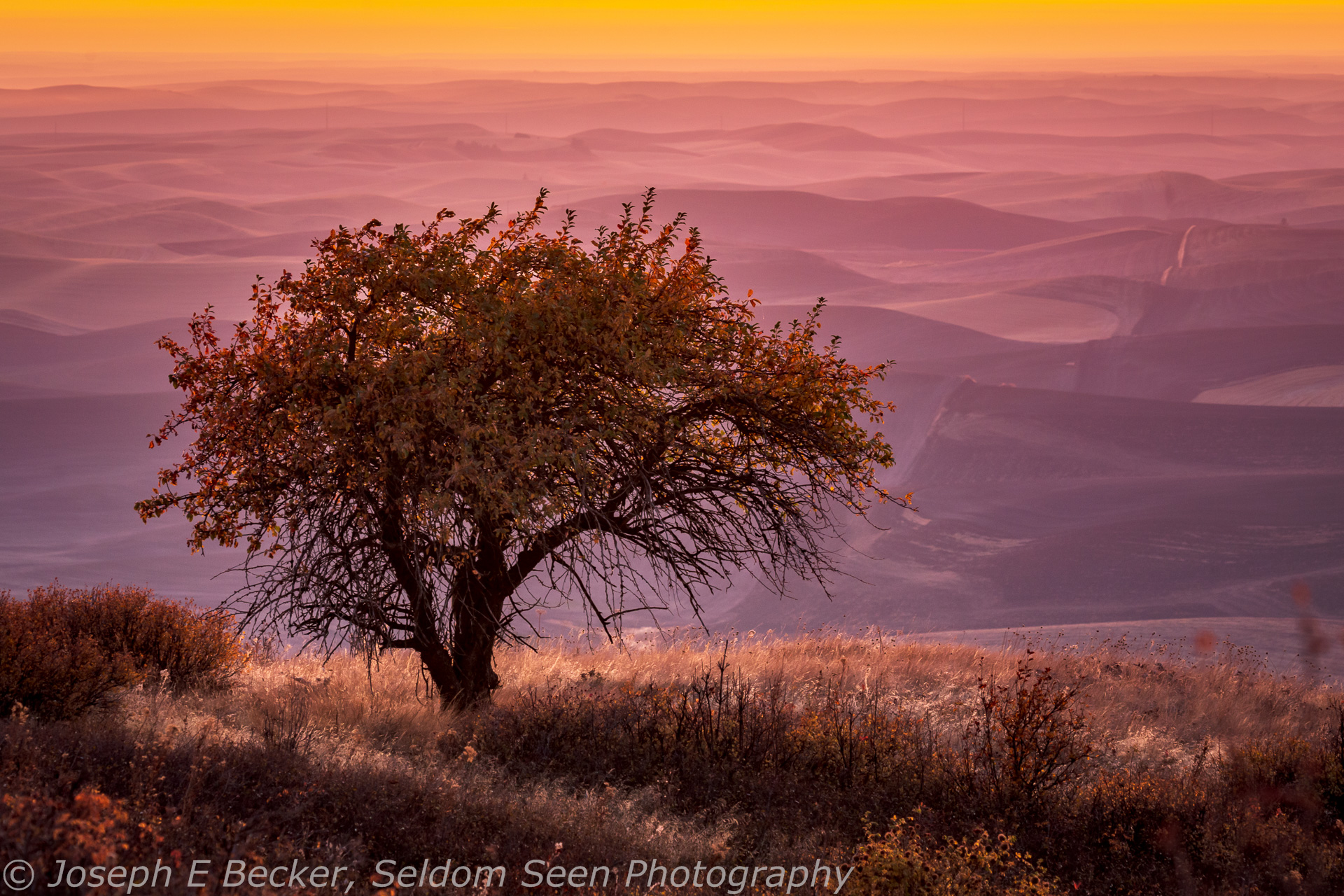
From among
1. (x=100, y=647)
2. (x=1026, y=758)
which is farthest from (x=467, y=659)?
(x=1026, y=758)

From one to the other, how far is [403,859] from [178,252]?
190m

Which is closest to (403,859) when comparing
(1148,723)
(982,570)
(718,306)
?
(718,306)

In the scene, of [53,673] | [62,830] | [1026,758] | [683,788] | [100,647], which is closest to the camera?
[62,830]

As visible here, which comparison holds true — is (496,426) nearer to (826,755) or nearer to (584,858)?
(584,858)

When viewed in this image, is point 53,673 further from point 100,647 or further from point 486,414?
point 486,414

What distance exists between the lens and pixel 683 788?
25.9 feet

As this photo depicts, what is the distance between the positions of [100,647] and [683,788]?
251 inches

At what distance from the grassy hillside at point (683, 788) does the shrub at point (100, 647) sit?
305 mm

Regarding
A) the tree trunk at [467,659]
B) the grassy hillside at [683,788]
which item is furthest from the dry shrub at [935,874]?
the tree trunk at [467,659]

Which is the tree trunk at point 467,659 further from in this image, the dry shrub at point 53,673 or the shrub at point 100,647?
the dry shrub at point 53,673

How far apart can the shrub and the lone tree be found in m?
1.48

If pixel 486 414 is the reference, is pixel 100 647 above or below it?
below

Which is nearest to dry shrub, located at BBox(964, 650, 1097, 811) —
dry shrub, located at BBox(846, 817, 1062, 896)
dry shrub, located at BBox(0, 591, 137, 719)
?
dry shrub, located at BBox(846, 817, 1062, 896)

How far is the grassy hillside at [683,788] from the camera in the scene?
5.78 metres
